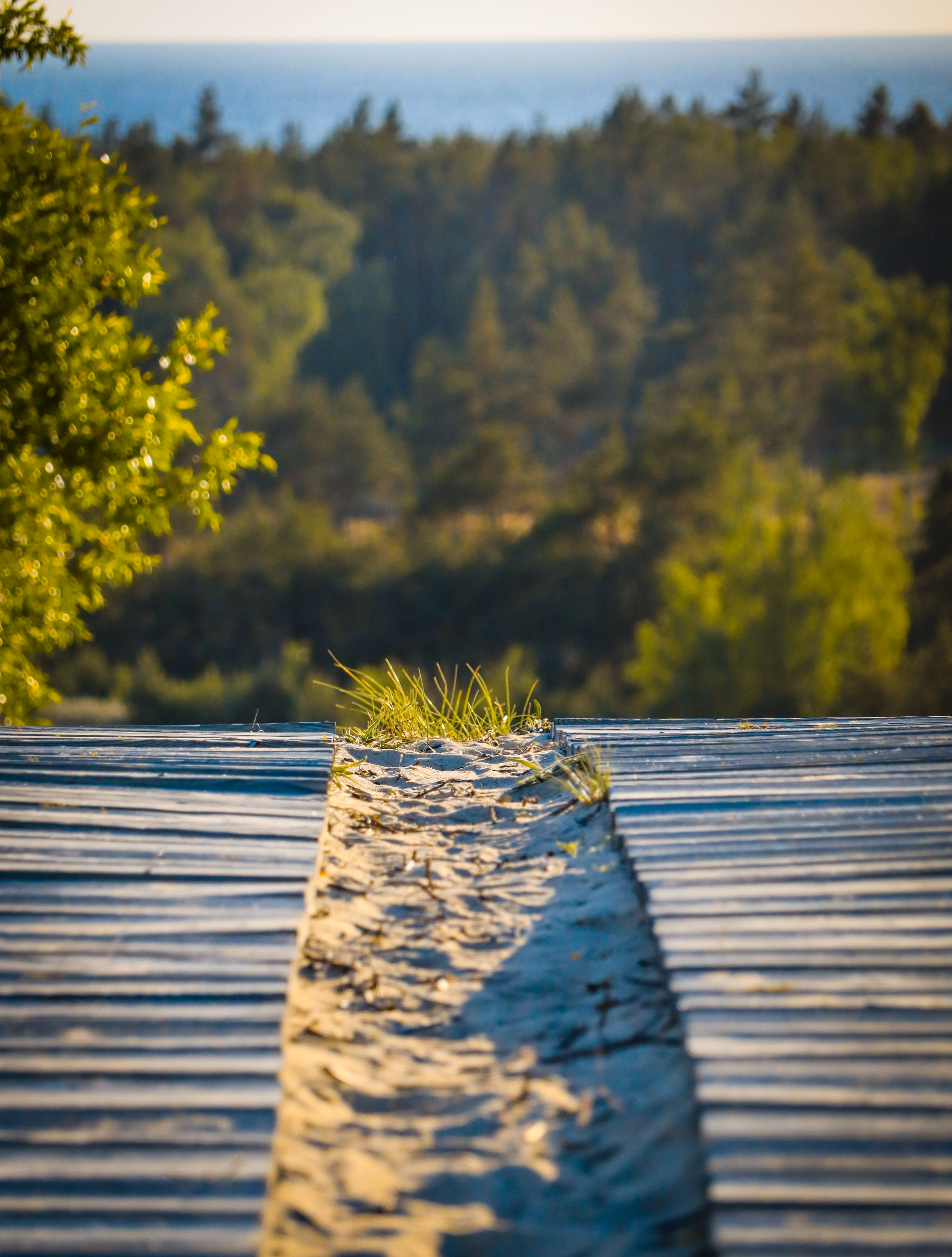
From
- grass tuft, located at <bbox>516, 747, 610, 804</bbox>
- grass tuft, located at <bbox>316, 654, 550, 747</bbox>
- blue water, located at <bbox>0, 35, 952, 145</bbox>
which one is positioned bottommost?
grass tuft, located at <bbox>316, 654, 550, 747</bbox>

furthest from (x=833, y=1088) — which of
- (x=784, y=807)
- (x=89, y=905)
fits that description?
(x=89, y=905)

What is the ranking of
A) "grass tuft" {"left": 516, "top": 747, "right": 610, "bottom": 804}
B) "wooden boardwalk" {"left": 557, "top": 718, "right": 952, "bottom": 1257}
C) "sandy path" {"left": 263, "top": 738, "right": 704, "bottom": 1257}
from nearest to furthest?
"wooden boardwalk" {"left": 557, "top": 718, "right": 952, "bottom": 1257} → "sandy path" {"left": 263, "top": 738, "right": 704, "bottom": 1257} → "grass tuft" {"left": 516, "top": 747, "right": 610, "bottom": 804}

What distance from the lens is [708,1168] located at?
191cm

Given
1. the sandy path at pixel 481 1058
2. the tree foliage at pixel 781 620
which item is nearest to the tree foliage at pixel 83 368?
the sandy path at pixel 481 1058

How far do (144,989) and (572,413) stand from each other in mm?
42679

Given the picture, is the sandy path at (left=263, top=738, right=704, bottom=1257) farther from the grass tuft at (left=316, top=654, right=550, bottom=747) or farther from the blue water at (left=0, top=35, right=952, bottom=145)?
the blue water at (left=0, top=35, right=952, bottom=145)

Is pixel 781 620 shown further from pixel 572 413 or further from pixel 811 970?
pixel 811 970

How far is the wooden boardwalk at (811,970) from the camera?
187cm

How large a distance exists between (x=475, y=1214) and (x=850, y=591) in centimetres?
2877

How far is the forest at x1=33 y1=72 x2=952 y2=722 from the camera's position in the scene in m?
29.8

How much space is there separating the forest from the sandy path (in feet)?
52.4

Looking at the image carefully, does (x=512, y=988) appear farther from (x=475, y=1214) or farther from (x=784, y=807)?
(x=784, y=807)

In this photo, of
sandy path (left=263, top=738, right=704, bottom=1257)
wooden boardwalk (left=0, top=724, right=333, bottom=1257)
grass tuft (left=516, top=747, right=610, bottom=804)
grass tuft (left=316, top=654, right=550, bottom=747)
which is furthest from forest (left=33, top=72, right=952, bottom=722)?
sandy path (left=263, top=738, right=704, bottom=1257)

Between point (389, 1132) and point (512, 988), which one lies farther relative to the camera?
point (512, 988)
